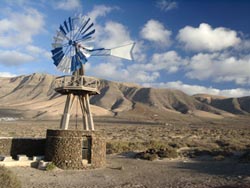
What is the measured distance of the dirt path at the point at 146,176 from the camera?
16594 millimetres

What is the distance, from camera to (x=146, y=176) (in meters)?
19.3

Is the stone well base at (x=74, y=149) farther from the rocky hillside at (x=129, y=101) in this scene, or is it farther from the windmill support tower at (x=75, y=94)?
the rocky hillside at (x=129, y=101)

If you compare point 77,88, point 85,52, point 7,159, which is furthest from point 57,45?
point 7,159

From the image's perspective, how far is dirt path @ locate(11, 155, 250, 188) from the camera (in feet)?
54.4

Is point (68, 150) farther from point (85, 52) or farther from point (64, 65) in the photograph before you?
point (85, 52)

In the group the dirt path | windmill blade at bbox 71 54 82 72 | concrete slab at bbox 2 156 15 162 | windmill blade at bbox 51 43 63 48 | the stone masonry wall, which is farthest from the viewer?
windmill blade at bbox 51 43 63 48

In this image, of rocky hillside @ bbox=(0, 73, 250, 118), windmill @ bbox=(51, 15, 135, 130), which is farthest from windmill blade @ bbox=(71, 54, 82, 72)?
rocky hillside @ bbox=(0, 73, 250, 118)

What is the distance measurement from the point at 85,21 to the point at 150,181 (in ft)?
36.1

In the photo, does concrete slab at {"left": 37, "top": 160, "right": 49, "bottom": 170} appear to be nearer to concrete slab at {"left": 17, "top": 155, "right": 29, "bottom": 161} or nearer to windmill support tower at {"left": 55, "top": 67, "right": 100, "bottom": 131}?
concrete slab at {"left": 17, "top": 155, "right": 29, "bottom": 161}

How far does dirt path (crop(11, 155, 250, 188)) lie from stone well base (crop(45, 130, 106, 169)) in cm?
86

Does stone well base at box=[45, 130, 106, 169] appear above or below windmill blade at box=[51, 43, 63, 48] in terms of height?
below

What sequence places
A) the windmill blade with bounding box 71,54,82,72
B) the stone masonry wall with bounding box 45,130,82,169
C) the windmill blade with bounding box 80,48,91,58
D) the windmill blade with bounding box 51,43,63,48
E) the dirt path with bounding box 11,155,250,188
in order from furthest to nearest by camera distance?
the windmill blade with bounding box 51,43,63,48 → the windmill blade with bounding box 80,48,91,58 → the windmill blade with bounding box 71,54,82,72 → the stone masonry wall with bounding box 45,130,82,169 → the dirt path with bounding box 11,155,250,188

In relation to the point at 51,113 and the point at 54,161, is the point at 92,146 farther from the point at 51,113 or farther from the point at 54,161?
the point at 51,113

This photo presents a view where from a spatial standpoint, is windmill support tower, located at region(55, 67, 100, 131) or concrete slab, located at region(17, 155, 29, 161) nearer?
concrete slab, located at region(17, 155, 29, 161)
